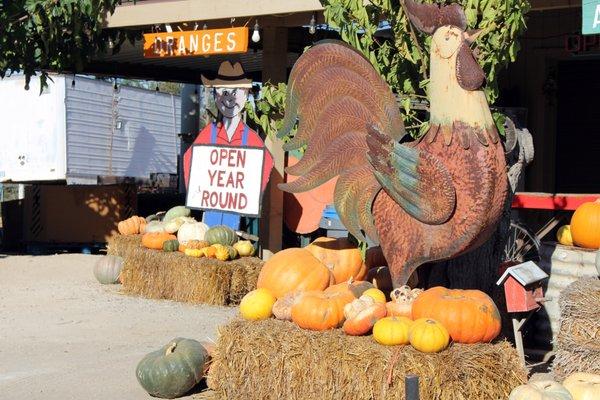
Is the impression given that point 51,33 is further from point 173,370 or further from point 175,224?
point 173,370

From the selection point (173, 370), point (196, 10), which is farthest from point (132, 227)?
point (173, 370)

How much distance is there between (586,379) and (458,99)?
212 cm

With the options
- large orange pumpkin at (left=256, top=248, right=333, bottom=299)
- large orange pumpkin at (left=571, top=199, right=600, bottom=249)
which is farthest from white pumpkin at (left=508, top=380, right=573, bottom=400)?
large orange pumpkin at (left=571, top=199, right=600, bottom=249)

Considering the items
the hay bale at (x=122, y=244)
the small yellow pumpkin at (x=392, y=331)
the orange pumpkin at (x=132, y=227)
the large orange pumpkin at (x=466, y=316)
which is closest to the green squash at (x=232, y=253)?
the hay bale at (x=122, y=244)

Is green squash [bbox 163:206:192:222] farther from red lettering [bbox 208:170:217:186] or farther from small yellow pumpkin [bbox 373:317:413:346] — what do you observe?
small yellow pumpkin [bbox 373:317:413:346]

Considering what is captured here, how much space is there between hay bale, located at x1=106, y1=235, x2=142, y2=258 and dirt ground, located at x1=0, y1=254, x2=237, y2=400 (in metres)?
0.59

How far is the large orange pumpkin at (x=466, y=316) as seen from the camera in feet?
22.2

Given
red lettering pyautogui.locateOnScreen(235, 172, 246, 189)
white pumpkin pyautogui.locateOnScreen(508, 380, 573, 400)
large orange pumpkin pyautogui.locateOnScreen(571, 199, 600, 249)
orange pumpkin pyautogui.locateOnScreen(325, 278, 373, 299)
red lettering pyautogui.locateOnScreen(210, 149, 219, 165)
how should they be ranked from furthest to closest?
red lettering pyautogui.locateOnScreen(210, 149, 219, 165) < red lettering pyautogui.locateOnScreen(235, 172, 246, 189) < large orange pumpkin pyautogui.locateOnScreen(571, 199, 600, 249) < orange pumpkin pyautogui.locateOnScreen(325, 278, 373, 299) < white pumpkin pyautogui.locateOnScreen(508, 380, 573, 400)

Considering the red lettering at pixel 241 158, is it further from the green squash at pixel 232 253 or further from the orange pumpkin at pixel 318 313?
the orange pumpkin at pixel 318 313

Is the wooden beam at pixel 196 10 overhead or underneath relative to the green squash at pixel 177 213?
overhead

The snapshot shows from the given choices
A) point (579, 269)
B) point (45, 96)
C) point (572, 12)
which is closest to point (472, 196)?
point (579, 269)

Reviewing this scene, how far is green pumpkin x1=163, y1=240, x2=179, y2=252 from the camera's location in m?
13.9

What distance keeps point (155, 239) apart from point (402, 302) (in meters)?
7.43

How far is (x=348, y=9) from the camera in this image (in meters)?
8.99
